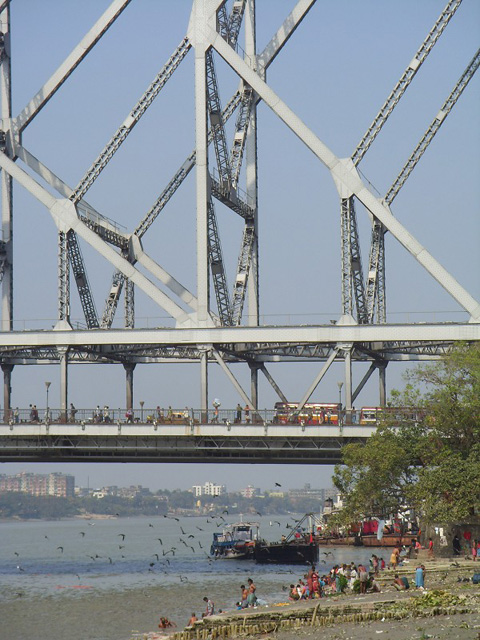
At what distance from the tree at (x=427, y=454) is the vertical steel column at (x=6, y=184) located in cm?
2865

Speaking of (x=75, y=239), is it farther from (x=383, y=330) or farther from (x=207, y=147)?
(x=383, y=330)

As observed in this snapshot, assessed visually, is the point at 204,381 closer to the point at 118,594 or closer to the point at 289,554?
the point at 118,594

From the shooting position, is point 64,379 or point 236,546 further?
point 236,546

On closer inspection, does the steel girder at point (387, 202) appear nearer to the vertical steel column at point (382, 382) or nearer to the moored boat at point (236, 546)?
the vertical steel column at point (382, 382)

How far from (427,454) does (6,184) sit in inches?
1511

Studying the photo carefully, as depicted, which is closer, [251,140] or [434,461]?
[434,461]

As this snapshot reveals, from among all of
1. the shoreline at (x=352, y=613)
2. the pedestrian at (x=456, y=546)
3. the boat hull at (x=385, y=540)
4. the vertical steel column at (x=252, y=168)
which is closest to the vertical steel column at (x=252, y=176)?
the vertical steel column at (x=252, y=168)

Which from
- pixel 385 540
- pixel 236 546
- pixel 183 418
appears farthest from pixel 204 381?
pixel 385 540

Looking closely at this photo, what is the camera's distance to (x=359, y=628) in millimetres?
39719

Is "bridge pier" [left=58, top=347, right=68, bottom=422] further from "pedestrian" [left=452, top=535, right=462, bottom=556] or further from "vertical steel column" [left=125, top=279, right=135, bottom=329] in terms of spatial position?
"pedestrian" [left=452, top=535, right=462, bottom=556]

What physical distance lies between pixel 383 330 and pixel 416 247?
19.8 ft

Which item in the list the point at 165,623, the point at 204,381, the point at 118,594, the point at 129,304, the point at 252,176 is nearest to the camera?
the point at 165,623

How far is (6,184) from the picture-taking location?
8212 cm

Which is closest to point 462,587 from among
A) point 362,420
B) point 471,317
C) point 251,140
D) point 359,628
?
point 359,628
